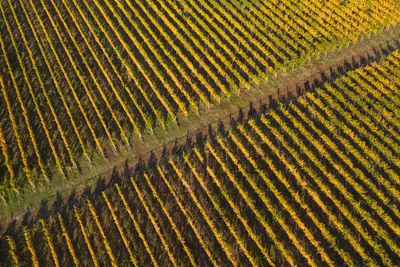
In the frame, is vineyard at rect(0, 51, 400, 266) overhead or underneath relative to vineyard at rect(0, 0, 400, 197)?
underneath

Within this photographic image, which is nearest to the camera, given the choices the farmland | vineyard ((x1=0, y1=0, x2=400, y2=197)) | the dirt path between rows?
the farmland

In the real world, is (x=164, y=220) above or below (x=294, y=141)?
below

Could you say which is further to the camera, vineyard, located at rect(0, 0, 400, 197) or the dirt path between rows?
vineyard, located at rect(0, 0, 400, 197)

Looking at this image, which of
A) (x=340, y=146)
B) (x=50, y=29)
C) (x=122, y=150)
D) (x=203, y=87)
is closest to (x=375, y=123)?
(x=340, y=146)

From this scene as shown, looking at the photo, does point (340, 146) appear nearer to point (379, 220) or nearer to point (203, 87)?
point (379, 220)

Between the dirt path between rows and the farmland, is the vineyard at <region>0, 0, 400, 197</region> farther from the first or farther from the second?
the dirt path between rows

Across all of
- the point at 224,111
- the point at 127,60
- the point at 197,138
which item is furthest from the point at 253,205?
the point at 127,60

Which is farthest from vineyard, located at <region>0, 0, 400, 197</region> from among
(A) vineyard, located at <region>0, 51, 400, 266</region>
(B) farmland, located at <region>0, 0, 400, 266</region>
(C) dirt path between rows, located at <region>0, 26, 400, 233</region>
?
(A) vineyard, located at <region>0, 51, 400, 266</region>
